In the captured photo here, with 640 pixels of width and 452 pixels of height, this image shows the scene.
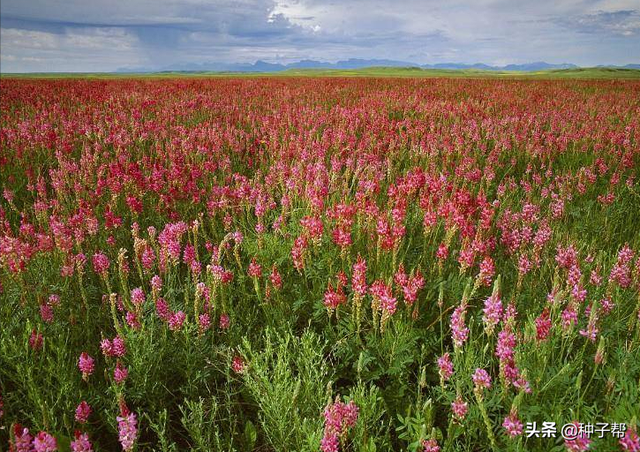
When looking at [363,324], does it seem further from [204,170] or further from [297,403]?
[204,170]

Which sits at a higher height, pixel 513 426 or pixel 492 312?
pixel 492 312

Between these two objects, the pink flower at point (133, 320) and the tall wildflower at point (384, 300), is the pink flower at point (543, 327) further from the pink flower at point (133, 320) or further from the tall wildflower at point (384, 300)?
the pink flower at point (133, 320)

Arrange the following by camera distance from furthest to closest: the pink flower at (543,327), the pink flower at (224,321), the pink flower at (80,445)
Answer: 1. the pink flower at (224,321)
2. the pink flower at (543,327)
3. the pink flower at (80,445)

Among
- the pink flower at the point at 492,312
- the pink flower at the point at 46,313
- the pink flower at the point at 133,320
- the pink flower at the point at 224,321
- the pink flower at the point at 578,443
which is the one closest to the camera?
the pink flower at the point at 578,443

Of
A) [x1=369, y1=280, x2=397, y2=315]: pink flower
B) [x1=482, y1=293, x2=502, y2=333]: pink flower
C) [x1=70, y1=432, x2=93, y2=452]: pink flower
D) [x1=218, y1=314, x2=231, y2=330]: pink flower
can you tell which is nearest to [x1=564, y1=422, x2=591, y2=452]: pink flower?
[x1=482, y1=293, x2=502, y2=333]: pink flower

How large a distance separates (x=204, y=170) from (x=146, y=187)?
1228 millimetres

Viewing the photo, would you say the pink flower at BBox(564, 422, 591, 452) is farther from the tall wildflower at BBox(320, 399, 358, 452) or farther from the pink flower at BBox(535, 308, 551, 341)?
the tall wildflower at BBox(320, 399, 358, 452)

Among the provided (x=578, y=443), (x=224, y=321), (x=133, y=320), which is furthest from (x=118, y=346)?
(x=578, y=443)

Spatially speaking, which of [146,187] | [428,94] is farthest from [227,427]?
[428,94]

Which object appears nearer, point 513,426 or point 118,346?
point 513,426

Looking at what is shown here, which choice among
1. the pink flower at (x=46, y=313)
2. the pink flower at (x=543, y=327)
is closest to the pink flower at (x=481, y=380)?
the pink flower at (x=543, y=327)

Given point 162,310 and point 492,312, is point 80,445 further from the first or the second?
point 492,312

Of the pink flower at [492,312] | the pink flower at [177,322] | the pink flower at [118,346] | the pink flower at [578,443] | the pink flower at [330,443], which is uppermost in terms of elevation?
the pink flower at [492,312]

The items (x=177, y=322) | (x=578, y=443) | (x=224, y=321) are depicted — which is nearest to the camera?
(x=578, y=443)
